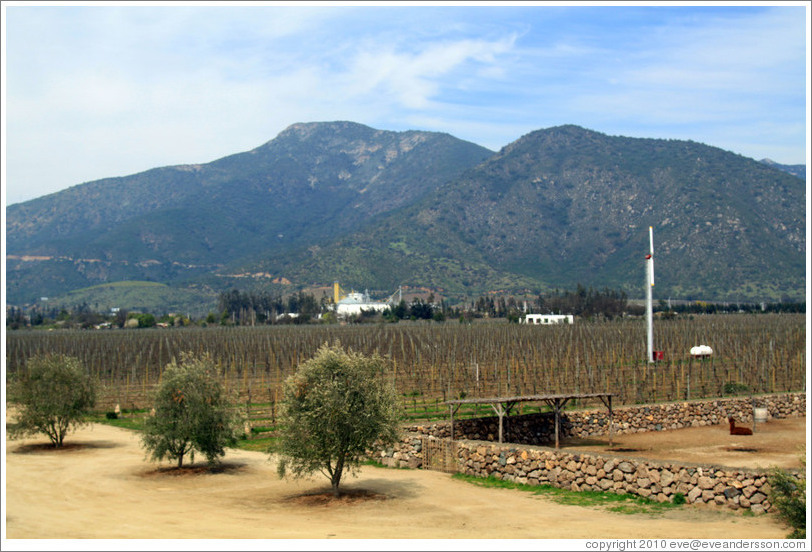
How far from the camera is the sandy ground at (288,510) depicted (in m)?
14.6

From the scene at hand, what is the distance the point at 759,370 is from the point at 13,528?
3698cm

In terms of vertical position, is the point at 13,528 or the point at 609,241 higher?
the point at 609,241

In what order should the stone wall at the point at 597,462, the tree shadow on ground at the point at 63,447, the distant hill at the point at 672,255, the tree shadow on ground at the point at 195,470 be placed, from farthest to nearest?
the distant hill at the point at 672,255 → the tree shadow on ground at the point at 63,447 → the tree shadow on ground at the point at 195,470 → the stone wall at the point at 597,462

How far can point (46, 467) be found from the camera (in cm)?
2253

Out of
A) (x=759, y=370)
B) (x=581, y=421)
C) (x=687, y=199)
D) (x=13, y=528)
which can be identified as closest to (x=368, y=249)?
(x=687, y=199)

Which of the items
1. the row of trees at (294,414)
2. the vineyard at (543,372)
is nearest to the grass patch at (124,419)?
the vineyard at (543,372)

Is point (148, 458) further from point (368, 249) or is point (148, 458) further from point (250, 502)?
point (368, 249)

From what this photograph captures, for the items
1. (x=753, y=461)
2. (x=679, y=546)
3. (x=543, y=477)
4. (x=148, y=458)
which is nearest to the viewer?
(x=679, y=546)

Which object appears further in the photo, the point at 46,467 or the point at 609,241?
the point at 609,241

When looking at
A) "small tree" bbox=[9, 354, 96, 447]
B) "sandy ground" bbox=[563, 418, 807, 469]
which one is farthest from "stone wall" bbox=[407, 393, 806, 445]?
"small tree" bbox=[9, 354, 96, 447]

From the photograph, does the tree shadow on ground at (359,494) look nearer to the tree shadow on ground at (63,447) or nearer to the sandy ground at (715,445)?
the sandy ground at (715,445)

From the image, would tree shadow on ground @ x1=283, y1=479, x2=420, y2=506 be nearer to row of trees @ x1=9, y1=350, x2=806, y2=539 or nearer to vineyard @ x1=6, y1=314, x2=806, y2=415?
row of trees @ x1=9, y1=350, x2=806, y2=539

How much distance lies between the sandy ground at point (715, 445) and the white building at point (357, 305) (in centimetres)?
11404

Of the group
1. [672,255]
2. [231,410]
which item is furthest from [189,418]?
[672,255]
